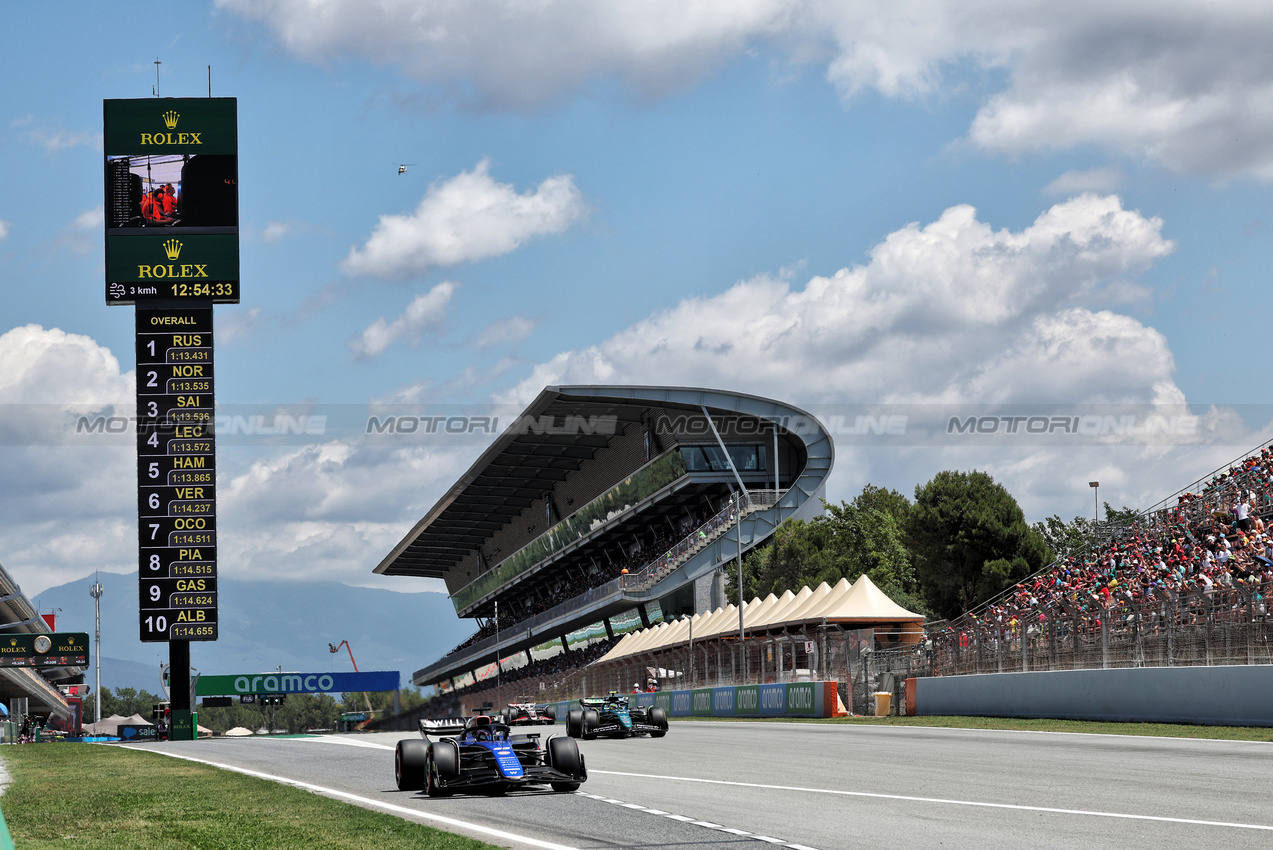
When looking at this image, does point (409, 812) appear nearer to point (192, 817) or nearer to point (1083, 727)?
point (192, 817)

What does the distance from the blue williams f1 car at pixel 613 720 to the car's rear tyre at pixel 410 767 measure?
1062 centimetres

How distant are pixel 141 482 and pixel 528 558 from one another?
186 ft

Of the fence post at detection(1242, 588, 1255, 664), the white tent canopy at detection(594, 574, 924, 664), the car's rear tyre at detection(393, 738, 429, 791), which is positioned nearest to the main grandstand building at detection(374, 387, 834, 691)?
the white tent canopy at detection(594, 574, 924, 664)

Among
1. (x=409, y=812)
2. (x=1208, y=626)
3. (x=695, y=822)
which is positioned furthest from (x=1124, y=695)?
(x=409, y=812)

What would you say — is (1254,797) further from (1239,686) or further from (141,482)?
(141,482)

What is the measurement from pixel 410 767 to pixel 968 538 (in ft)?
173

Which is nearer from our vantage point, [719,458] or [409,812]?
[409,812]

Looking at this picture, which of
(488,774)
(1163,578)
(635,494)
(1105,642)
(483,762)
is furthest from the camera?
(635,494)

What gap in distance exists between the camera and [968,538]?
213ft

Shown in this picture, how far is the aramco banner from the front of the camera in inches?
2675

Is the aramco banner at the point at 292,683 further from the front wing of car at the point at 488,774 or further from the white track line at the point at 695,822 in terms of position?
the white track line at the point at 695,822

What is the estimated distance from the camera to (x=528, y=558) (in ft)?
322

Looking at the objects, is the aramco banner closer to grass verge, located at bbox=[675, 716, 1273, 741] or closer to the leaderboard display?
the leaderboard display

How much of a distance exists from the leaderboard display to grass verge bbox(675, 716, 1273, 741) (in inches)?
977
